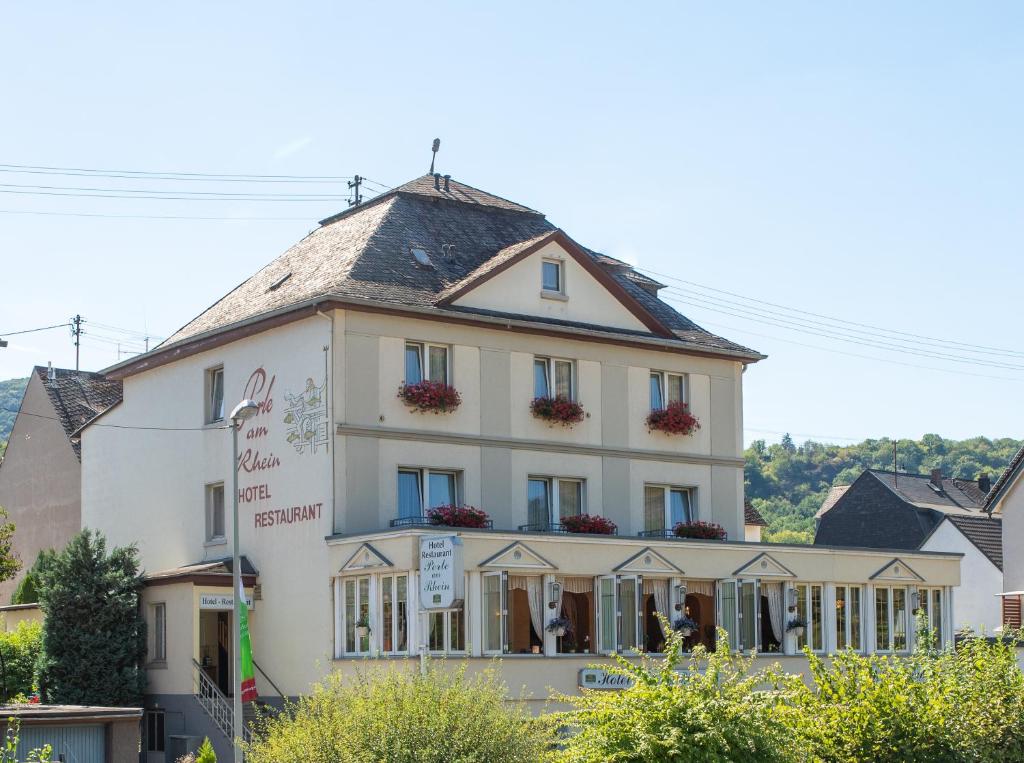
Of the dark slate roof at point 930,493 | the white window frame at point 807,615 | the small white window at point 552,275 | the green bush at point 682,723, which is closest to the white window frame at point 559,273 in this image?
the small white window at point 552,275

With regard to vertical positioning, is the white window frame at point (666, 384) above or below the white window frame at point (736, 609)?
above

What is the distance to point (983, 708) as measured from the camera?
1928cm

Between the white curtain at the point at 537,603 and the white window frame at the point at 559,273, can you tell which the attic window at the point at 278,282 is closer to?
the white window frame at the point at 559,273

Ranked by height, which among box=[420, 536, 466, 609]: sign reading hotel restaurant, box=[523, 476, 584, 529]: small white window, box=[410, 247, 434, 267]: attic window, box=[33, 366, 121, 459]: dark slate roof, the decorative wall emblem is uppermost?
box=[410, 247, 434, 267]: attic window

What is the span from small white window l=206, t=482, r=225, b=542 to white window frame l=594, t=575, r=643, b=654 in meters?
9.42

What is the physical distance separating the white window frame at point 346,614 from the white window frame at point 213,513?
526cm

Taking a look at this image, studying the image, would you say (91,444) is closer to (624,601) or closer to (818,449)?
(624,601)

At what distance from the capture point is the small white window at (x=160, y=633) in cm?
3453

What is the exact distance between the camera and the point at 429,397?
33.8 meters

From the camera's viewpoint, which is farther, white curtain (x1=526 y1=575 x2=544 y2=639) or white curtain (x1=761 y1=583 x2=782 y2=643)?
white curtain (x1=761 y1=583 x2=782 y2=643)

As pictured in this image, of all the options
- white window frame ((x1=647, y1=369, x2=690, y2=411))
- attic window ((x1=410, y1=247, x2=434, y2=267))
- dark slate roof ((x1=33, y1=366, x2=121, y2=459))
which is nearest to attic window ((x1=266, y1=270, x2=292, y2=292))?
attic window ((x1=410, y1=247, x2=434, y2=267))

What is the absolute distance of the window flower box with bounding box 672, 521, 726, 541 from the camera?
123ft

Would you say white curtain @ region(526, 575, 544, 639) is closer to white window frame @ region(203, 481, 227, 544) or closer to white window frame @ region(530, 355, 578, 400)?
white window frame @ region(530, 355, 578, 400)

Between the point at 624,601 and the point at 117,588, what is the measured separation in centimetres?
1142
